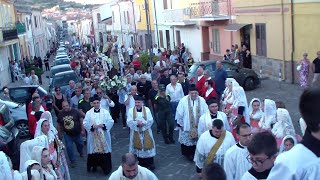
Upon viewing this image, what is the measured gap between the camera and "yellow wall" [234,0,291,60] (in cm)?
1953

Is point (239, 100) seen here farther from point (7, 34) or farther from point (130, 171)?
point (7, 34)

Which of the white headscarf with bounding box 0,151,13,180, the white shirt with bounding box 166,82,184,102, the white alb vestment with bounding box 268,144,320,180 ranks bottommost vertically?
the white shirt with bounding box 166,82,184,102

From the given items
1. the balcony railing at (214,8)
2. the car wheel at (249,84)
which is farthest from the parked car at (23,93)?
the balcony railing at (214,8)

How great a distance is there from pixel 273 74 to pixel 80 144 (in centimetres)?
1250

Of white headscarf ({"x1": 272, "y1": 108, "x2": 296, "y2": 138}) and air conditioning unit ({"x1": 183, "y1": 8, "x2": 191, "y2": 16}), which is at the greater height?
air conditioning unit ({"x1": 183, "y1": 8, "x2": 191, "y2": 16})

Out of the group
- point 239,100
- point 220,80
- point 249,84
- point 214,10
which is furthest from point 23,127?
point 214,10

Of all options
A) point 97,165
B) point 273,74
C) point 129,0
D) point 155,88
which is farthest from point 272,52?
point 129,0

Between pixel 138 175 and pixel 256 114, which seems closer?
pixel 138 175

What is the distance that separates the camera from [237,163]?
5730 mm

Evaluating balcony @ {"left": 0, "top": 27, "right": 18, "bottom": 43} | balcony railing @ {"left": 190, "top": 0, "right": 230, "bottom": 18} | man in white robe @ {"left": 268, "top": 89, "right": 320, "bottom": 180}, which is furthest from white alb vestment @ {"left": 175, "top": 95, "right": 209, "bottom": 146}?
balcony @ {"left": 0, "top": 27, "right": 18, "bottom": 43}

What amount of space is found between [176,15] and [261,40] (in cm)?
1156

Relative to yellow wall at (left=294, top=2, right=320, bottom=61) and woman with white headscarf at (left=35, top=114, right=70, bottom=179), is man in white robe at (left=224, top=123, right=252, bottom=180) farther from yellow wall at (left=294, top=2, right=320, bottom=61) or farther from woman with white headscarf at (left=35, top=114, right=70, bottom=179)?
yellow wall at (left=294, top=2, right=320, bottom=61)

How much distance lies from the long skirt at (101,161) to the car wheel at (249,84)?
33.1ft

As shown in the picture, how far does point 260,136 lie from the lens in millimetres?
3770
